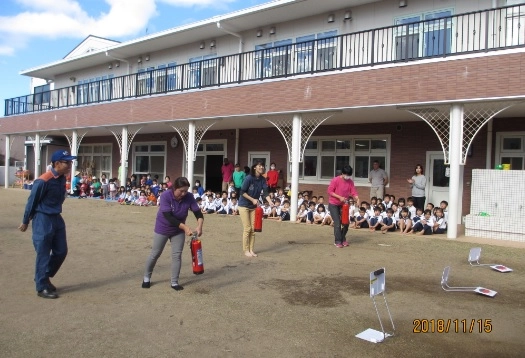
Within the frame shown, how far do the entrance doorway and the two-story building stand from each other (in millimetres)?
29

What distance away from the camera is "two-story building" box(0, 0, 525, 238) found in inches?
396

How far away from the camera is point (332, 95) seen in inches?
468

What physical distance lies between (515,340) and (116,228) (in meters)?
8.81

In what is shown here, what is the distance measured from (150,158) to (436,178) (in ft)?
45.8

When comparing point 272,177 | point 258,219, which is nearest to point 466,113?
point 258,219

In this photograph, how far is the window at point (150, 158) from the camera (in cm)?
2153

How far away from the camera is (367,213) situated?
1145 centimetres

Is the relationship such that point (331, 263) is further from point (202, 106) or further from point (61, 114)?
point (61, 114)

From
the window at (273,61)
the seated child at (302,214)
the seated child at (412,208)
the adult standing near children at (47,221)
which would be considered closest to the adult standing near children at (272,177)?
the seated child at (302,214)

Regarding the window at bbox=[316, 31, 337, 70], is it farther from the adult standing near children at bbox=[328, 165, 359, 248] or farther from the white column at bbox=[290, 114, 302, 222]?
the adult standing near children at bbox=[328, 165, 359, 248]

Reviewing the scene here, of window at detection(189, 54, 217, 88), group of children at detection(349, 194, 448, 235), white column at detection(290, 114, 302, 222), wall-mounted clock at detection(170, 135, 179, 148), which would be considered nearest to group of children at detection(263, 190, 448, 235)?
group of children at detection(349, 194, 448, 235)

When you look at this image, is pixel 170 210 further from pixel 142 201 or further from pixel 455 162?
pixel 142 201

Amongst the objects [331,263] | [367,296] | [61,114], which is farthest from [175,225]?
[61,114]

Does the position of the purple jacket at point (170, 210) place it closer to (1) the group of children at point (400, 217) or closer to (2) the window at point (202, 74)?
(1) the group of children at point (400, 217)
